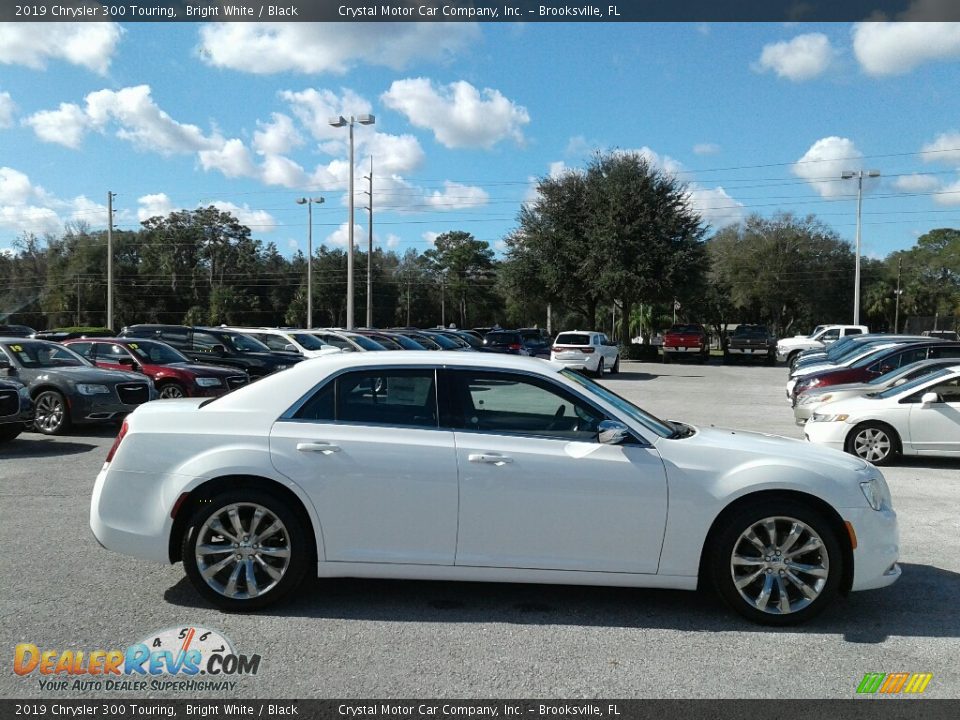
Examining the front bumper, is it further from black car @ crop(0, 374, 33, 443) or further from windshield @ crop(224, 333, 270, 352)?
windshield @ crop(224, 333, 270, 352)

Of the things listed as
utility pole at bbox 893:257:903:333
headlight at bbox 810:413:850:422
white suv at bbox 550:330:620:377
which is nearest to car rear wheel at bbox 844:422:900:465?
headlight at bbox 810:413:850:422

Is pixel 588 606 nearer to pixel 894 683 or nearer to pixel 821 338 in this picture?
pixel 894 683

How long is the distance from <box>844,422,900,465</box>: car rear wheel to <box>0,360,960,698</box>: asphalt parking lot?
13.7 ft

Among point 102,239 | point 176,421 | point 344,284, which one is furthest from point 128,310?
point 176,421

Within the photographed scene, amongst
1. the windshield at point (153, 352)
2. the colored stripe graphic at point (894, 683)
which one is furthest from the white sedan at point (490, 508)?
the windshield at point (153, 352)

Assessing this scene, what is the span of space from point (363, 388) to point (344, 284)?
77.6 m

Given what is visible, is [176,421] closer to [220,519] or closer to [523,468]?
[220,519]

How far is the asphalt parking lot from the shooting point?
3.88 m

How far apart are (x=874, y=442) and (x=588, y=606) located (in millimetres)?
6951

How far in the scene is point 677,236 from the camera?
141 feet

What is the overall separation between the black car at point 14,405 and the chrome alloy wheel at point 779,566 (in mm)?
9768

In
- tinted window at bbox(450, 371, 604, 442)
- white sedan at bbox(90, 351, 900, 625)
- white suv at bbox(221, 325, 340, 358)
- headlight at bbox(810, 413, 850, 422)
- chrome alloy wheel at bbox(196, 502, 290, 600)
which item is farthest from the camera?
white suv at bbox(221, 325, 340, 358)

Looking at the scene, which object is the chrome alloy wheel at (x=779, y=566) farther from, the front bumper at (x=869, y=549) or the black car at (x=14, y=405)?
the black car at (x=14, y=405)

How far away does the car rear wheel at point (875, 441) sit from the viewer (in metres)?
10.3
